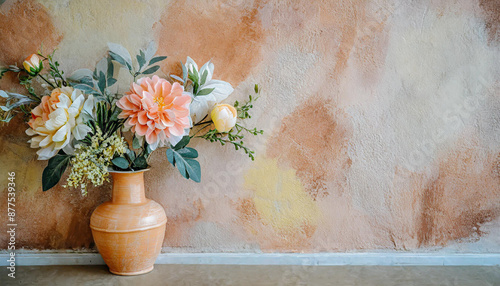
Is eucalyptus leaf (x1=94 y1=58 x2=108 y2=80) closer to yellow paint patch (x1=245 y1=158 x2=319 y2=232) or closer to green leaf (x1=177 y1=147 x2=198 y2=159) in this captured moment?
green leaf (x1=177 y1=147 x2=198 y2=159)

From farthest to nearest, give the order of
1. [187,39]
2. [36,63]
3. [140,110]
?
[187,39] < [36,63] < [140,110]

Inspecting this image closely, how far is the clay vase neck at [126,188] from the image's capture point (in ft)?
4.24

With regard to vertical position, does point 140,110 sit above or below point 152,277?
above

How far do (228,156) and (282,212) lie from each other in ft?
0.99

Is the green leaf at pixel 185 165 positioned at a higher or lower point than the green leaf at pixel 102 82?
lower

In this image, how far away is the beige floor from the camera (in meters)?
1.29

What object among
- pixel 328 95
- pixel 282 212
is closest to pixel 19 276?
pixel 282 212

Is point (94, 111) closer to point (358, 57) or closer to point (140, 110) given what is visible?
point (140, 110)

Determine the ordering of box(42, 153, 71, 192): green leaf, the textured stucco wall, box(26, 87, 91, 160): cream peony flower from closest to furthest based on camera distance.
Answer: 1. box(26, 87, 91, 160): cream peony flower
2. box(42, 153, 71, 192): green leaf
3. the textured stucco wall

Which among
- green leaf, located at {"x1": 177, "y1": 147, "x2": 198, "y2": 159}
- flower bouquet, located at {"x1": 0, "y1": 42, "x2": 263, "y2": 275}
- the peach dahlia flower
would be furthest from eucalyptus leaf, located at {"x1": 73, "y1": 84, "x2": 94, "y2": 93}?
green leaf, located at {"x1": 177, "y1": 147, "x2": 198, "y2": 159}

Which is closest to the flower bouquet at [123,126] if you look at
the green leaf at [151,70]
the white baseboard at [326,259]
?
the green leaf at [151,70]

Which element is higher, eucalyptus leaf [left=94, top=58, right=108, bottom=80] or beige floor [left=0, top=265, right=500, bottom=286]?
eucalyptus leaf [left=94, top=58, right=108, bottom=80]

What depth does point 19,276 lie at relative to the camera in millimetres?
1324

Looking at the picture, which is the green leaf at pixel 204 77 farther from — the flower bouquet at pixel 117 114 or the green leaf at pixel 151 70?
the green leaf at pixel 151 70
